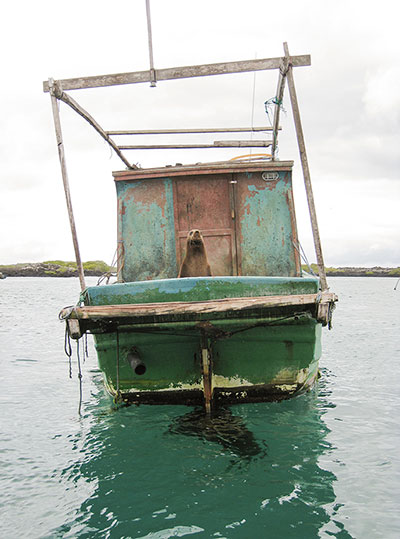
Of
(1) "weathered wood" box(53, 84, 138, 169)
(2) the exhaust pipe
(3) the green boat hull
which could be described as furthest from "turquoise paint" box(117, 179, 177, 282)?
(2) the exhaust pipe

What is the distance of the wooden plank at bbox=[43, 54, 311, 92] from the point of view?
19.9 ft

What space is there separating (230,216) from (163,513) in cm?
461

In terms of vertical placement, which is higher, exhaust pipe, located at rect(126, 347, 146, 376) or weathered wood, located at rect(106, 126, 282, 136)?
weathered wood, located at rect(106, 126, 282, 136)

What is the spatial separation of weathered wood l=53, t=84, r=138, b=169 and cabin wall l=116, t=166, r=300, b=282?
37.0 inches

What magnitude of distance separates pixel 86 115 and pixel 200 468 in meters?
4.93

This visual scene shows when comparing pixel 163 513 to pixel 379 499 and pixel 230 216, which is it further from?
pixel 230 216

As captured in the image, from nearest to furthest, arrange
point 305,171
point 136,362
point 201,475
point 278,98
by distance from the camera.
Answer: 1. point 201,475
2. point 136,362
3. point 305,171
4. point 278,98

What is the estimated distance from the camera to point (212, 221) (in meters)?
7.44

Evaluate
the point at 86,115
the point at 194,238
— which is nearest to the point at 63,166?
the point at 86,115

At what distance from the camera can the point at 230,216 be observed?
743cm

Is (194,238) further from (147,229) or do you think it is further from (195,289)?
(147,229)

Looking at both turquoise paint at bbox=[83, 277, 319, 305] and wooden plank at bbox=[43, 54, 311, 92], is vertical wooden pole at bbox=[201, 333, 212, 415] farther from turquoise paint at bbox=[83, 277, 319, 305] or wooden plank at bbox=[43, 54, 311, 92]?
wooden plank at bbox=[43, 54, 311, 92]

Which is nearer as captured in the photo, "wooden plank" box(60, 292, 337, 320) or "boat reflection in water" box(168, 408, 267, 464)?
"wooden plank" box(60, 292, 337, 320)

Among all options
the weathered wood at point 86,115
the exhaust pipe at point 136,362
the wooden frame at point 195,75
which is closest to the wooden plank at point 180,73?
the wooden frame at point 195,75
